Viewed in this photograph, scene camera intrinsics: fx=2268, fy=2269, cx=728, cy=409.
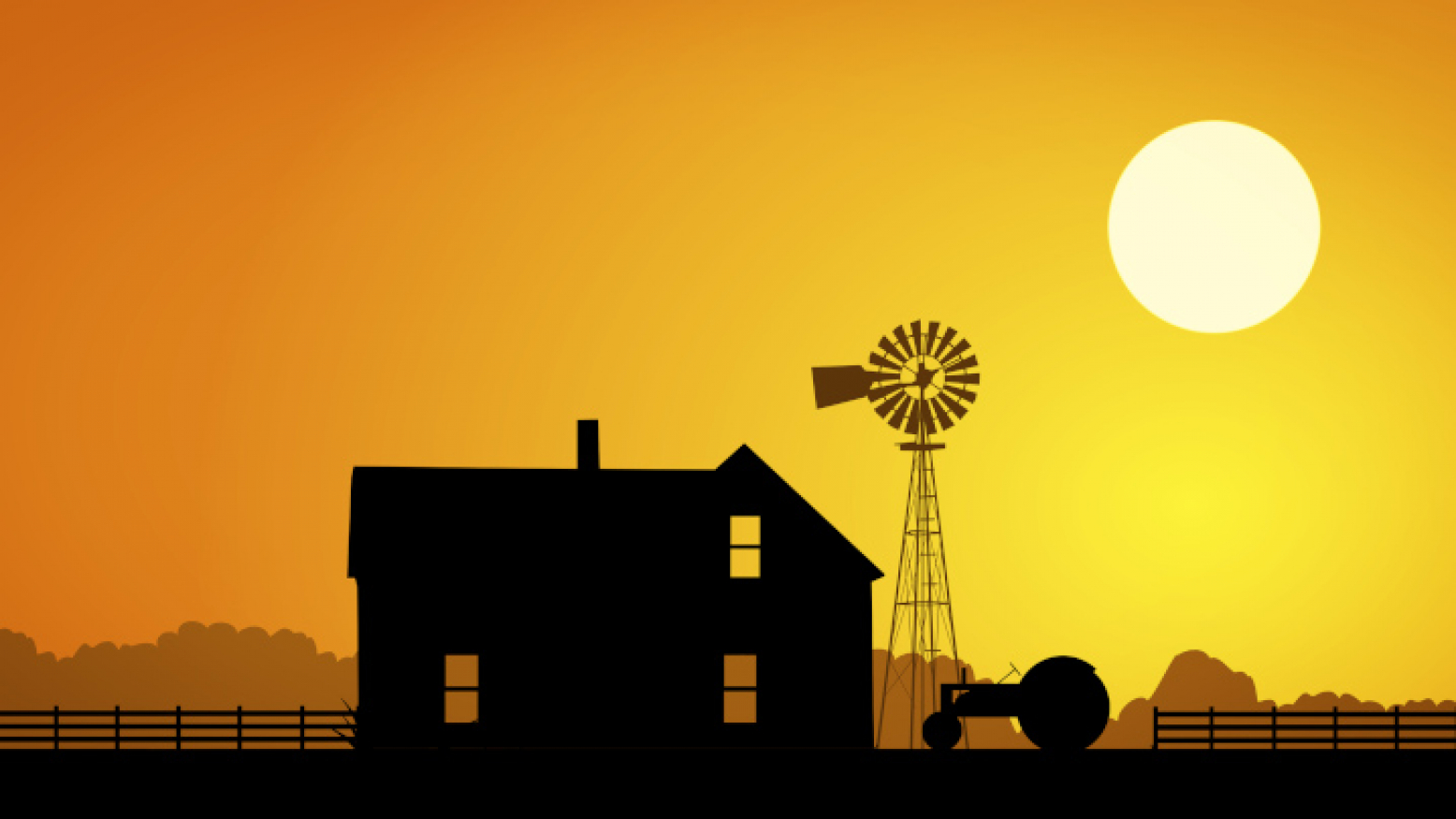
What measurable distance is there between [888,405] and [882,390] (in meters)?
0.37

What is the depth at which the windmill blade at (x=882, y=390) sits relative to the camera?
51.5 metres

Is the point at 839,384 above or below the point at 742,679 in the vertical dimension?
above

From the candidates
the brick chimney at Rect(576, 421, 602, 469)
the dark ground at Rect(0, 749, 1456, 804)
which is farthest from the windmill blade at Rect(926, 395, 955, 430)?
the dark ground at Rect(0, 749, 1456, 804)

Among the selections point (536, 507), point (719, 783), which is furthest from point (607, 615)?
point (719, 783)

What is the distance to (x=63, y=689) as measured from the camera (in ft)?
406

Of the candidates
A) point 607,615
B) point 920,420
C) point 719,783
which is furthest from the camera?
point 920,420

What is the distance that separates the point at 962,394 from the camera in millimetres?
51750

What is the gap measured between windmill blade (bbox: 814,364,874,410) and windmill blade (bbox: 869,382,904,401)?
0.16 meters

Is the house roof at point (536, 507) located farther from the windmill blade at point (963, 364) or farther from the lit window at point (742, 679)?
the windmill blade at point (963, 364)

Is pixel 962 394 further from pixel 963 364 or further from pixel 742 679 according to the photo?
pixel 742 679

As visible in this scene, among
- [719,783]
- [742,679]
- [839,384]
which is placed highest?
[839,384]

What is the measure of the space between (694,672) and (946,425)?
353 inches

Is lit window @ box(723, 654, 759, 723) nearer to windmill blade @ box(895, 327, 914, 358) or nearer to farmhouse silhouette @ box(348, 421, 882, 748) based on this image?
farmhouse silhouette @ box(348, 421, 882, 748)

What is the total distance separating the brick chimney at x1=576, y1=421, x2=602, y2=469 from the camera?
159 ft
